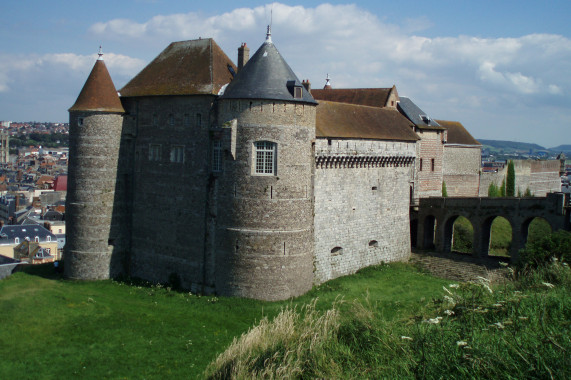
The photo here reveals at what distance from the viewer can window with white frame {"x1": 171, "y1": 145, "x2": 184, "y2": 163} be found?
27.5m

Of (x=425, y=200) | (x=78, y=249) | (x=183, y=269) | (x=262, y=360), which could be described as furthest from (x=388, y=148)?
(x=262, y=360)

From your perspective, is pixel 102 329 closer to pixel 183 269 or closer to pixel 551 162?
pixel 183 269

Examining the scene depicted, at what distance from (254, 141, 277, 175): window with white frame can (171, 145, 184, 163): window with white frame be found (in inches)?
198

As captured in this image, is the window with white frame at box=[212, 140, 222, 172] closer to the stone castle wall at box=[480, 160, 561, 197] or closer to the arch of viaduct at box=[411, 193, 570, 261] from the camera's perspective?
the arch of viaduct at box=[411, 193, 570, 261]

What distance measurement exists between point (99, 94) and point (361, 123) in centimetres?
1424

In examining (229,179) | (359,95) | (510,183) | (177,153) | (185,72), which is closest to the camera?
(229,179)

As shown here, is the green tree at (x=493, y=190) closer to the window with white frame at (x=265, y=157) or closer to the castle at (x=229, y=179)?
the castle at (x=229, y=179)

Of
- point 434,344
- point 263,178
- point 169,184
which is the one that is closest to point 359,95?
point 169,184

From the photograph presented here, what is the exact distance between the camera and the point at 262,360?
13.2 m

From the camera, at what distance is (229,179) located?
24719mm

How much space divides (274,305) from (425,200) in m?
15.7

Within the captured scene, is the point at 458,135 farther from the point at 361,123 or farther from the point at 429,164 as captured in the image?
the point at 361,123

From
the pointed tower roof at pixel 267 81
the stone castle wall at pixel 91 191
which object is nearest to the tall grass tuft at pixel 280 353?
the pointed tower roof at pixel 267 81

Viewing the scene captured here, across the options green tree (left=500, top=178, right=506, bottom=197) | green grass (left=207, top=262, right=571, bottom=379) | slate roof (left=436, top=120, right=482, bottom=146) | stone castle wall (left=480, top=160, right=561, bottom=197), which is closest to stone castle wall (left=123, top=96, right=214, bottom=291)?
green grass (left=207, top=262, right=571, bottom=379)
